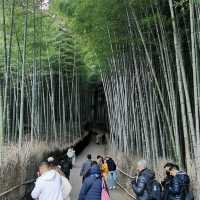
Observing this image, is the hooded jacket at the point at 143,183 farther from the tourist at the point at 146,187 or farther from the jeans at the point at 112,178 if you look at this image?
the jeans at the point at 112,178

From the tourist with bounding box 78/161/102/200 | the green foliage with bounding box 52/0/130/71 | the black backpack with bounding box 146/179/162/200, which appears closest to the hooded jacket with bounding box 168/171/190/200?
the black backpack with bounding box 146/179/162/200

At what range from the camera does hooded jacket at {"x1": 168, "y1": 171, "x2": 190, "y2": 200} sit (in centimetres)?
548

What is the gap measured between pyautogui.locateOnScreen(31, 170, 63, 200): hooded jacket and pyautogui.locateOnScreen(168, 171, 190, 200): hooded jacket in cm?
150

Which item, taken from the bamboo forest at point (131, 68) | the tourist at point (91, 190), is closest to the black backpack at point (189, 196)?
the bamboo forest at point (131, 68)

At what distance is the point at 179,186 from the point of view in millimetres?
5480

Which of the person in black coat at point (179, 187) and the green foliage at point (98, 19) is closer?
the person in black coat at point (179, 187)

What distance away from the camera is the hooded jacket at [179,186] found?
5.48 m

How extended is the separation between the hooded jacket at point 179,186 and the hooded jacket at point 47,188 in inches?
59.2

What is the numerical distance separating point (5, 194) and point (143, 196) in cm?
206

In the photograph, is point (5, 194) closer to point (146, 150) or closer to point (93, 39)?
point (146, 150)

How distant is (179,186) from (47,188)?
1691 mm

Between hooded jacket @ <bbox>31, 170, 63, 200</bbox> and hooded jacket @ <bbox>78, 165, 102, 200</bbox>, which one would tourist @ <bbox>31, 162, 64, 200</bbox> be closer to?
hooded jacket @ <bbox>31, 170, 63, 200</bbox>

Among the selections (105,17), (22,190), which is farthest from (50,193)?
(105,17)

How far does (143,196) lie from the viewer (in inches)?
222
